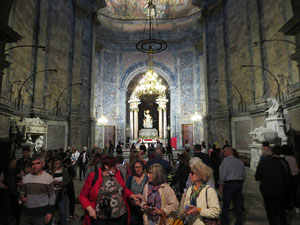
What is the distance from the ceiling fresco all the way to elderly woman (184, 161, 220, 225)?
22882 millimetres

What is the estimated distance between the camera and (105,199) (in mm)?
2502

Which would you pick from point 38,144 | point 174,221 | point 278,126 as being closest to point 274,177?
point 174,221

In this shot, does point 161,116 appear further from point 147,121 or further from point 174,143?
point 174,143

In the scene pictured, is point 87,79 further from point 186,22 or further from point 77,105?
point 186,22

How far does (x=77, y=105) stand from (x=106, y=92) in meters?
7.83

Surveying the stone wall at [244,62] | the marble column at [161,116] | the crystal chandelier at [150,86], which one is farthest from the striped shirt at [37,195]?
the marble column at [161,116]

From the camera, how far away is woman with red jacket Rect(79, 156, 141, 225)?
98.2 inches

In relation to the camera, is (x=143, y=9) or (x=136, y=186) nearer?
(x=136, y=186)

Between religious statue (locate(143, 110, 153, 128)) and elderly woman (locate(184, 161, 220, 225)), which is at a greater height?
religious statue (locate(143, 110, 153, 128))

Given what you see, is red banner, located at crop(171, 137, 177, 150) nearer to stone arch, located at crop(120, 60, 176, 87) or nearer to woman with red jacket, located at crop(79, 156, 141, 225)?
stone arch, located at crop(120, 60, 176, 87)

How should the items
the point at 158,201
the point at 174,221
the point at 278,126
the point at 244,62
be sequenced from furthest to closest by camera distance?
1. the point at 244,62
2. the point at 278,126
3. the point at 158,201
4. the point at 174,221

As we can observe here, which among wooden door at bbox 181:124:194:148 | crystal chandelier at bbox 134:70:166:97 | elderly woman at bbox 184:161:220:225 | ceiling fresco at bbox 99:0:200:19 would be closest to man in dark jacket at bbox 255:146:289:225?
elderly woman at bbox 184:161:220:225

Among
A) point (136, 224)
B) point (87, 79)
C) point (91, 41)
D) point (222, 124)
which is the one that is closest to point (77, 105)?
point (87, 79)

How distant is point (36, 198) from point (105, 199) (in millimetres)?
1044
